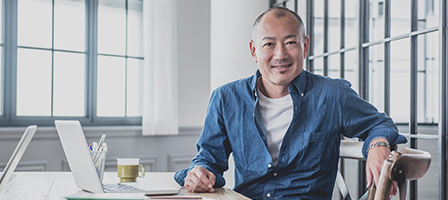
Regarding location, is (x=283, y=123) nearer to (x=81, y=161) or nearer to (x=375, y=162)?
(x=375, y=162)

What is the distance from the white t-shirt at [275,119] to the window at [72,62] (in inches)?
88.3

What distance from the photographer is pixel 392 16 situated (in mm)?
2133

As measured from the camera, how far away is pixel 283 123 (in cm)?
148

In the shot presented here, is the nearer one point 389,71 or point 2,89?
point 389,71

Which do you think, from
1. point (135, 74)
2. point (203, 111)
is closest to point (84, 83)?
point (135, 74)

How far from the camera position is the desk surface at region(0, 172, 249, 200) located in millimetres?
1156

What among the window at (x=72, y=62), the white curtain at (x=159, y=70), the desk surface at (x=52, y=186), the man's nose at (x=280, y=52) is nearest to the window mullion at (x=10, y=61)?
the window at (x=72, y=62)

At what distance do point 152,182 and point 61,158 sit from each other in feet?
6.93

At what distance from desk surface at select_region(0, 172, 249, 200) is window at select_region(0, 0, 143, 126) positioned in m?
1.84

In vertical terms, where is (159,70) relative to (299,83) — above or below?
above

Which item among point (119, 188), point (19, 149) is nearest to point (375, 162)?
point (119, 188)

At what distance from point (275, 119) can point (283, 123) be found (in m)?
0.03

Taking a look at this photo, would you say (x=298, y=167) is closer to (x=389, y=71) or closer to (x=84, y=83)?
(x=389, y=71)

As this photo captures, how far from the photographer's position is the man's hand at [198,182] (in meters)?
1.22
